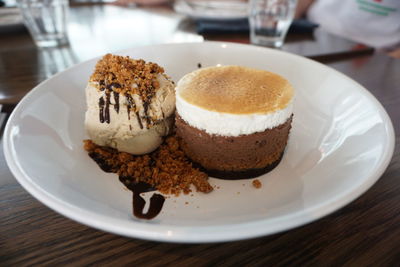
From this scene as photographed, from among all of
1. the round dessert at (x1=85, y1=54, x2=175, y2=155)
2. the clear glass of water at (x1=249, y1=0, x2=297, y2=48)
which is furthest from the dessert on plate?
the clear glass of water at (x1=249, y1=0, x2=297, y2=48)

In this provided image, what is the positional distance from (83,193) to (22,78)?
3.44ft

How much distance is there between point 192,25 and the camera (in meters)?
2.39

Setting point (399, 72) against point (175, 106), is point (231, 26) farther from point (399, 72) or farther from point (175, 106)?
point (175, 106)

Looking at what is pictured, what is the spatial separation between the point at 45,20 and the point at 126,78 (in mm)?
1339

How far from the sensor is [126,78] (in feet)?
3.44

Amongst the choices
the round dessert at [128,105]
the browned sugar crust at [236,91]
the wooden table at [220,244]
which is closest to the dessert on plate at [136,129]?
the round dessert at [128,105]

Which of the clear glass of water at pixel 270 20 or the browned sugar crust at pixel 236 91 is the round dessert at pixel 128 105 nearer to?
the browned sugar crust at pixel 236 91

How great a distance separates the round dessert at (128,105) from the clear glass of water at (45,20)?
116 centimetres

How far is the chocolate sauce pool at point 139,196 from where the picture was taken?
0.86 metres

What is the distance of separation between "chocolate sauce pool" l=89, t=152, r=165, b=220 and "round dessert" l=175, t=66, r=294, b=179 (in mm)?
217

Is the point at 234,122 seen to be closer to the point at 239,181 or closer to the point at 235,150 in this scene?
the point at 235,150

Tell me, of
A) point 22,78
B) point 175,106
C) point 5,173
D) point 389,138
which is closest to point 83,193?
point 5,173

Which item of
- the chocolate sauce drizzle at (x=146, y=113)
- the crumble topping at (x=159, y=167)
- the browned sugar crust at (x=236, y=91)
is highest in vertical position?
the browned sugar crust at (x=236, y=91)

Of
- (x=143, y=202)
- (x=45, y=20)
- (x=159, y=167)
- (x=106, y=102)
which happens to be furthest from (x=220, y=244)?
(x=45, y=20)
